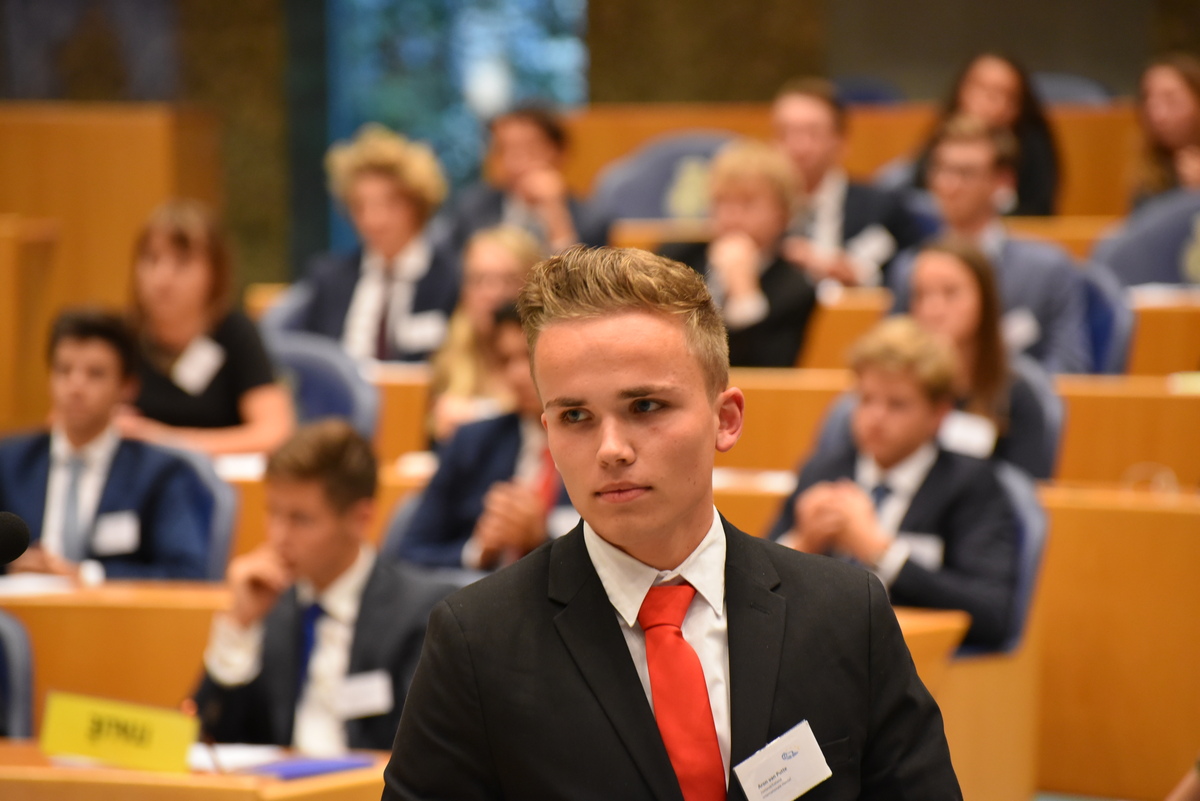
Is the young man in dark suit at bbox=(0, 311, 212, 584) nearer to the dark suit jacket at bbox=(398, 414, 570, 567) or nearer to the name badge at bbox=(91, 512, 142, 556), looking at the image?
the name badge at bbox=(91, 512, 142, 556)

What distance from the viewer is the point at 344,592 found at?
9.27 feet

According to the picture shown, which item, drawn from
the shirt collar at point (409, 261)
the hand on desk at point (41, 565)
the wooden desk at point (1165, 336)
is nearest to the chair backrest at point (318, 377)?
the shirt collar at point (409, 261)

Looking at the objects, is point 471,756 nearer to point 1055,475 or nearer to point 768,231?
point 1055,475

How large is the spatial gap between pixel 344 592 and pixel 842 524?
1.07 meters

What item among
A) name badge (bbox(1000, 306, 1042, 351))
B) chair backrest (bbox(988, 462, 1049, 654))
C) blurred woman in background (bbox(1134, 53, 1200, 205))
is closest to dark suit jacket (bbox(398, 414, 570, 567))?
chair backrest (bbox(988, 462, 1049, 654))

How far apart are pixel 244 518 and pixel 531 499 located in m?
1.16

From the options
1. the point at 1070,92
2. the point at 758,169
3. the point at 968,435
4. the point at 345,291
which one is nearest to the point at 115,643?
the point at 968,435

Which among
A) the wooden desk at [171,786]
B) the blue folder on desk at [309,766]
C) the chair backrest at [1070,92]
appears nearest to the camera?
the wooden desk at [171,786]

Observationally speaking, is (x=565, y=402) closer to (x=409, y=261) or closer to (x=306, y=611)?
(x=306, y=611)

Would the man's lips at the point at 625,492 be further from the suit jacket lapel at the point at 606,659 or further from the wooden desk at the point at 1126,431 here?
the wooden desk at the point at 1126,431

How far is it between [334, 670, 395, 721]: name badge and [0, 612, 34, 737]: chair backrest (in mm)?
649

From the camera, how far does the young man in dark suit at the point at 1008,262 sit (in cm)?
476

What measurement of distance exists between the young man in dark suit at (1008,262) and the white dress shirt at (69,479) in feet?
8.58

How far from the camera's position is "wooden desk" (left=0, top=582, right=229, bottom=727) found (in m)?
3.03
